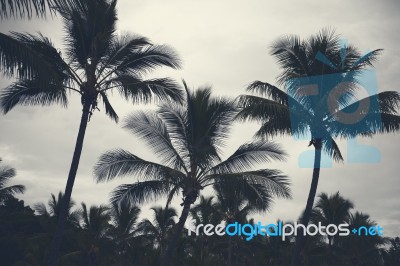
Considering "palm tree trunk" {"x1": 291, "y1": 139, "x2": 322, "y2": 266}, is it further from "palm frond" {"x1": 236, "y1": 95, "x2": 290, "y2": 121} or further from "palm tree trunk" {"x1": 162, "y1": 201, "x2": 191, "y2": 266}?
"palm tree trunk" {"x1": 162, "y1": 201, "x2": 191, "y2": 266}

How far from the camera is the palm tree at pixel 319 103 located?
18.5m

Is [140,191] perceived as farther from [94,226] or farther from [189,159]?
[94,226]

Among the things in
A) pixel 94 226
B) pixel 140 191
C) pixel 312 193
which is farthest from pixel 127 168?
pixel 94 226

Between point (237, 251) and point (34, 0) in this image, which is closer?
point (34, 0)

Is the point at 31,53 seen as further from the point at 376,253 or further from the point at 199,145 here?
the point at 376,253

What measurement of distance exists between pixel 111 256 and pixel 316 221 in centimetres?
1754

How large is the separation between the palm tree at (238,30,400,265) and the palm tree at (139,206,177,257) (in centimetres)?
2536

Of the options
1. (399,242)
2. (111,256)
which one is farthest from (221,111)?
(399,242)

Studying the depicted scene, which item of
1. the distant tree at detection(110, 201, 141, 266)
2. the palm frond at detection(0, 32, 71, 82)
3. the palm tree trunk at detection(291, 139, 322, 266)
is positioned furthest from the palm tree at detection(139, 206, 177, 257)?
the palm frond at detection(0, 32, 71, 82)

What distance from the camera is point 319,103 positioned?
18.7 metres

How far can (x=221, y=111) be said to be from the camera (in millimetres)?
18656

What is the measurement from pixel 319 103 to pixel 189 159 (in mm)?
5499

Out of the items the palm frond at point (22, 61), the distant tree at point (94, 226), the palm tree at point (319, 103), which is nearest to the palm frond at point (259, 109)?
the palm tree at point (319, 103)

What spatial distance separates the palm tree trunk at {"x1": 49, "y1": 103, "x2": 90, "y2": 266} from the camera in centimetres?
1443
